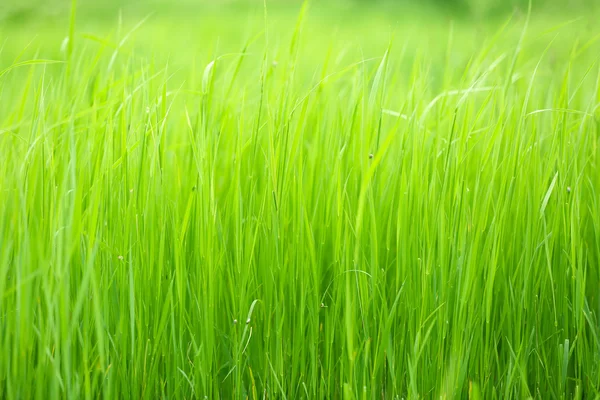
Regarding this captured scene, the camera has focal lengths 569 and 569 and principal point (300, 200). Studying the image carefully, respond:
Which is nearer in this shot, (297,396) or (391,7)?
(297,396)

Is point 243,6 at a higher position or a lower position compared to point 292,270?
higher

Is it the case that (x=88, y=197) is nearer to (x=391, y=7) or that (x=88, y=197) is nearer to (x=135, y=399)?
(x=135, y=399)

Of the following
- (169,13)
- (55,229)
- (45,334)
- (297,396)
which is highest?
(169,13)

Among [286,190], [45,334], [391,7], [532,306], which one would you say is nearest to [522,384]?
[532,306]

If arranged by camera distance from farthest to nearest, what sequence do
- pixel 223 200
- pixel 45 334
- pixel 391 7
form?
pixel 391 7, pixel 223 200, pixel 45 334

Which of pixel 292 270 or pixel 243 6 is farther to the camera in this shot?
pixel 243 6

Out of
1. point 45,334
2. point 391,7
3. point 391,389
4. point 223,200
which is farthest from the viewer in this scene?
point 391,7

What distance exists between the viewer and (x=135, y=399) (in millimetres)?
948

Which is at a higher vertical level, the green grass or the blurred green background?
the blurred green background

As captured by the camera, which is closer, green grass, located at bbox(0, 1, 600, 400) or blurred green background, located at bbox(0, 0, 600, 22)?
green grass, located at bbox(0, 1, 600, 400)

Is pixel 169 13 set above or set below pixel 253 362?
above

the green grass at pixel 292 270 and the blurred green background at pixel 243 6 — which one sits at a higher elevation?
the blurred green background at pixel 243 6

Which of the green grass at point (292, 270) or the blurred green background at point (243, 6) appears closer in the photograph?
the green grass at point (292, 270)

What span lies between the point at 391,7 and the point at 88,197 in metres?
7.37
